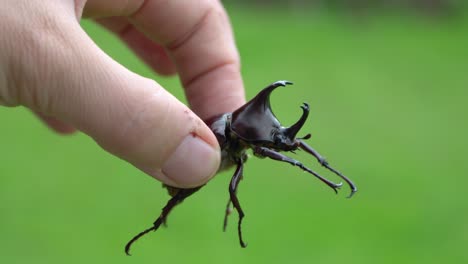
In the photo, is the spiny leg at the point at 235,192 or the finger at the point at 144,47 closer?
the spiny leg at the point at 235,192

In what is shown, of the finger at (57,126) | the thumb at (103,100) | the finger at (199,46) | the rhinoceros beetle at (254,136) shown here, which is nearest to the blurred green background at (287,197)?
the finger at (57,126)

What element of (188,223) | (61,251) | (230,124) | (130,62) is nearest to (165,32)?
(230,124)

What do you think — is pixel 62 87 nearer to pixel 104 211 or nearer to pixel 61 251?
pixel 61 251

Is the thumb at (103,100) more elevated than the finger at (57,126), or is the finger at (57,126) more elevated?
the thumb at (103,100)

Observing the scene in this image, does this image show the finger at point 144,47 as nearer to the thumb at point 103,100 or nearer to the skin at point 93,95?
the skin at point 93,95

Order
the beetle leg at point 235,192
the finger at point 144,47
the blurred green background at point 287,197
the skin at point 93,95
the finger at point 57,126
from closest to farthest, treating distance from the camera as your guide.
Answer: the skin at point 93,95, the beetle leg at point 235,192, the finger at point 57,126, the finger at point 144,47, the blurred green background at point 287,197

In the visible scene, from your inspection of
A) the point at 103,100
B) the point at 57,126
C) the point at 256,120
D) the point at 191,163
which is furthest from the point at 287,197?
the point at 103,100

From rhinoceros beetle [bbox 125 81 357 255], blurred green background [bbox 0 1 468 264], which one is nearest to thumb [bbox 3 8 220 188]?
rhinoceros beetle [bbox 125 81 357 255]

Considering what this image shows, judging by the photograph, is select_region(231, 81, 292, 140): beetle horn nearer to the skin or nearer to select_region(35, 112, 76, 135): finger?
the skin
